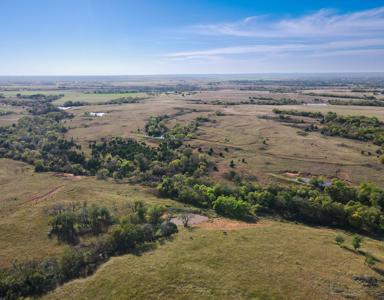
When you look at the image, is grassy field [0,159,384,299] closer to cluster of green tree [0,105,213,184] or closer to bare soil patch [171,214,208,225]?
bare soil patch [171,214,208,225]

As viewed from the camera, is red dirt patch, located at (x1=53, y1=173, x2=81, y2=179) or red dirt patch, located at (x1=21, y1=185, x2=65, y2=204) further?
red dirt patch, located at (x1=53, y1=173, x2=81, y2=179)

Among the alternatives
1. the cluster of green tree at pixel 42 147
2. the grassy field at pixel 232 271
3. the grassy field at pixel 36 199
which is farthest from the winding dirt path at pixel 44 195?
the grassy field at pixel 232 271

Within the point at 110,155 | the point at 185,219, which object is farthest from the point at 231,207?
the point at 110,155

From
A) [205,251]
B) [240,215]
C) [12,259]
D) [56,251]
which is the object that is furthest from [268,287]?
[12,259]

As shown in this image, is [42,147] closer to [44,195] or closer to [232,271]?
[44,195]

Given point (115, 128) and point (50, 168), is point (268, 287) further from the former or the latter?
point (115, 128)

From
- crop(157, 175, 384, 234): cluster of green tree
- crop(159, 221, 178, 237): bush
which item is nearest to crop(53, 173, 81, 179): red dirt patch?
crop(157, 175, 384, 234): cluster of green tree
